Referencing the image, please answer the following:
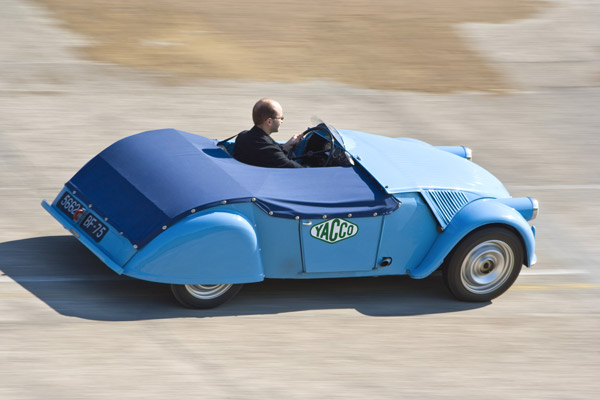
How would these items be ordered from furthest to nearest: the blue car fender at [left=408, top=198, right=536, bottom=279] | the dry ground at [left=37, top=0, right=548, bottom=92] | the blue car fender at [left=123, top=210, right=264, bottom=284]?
1. the dry ground at [left=37, top=0, right=548, bottom=92]
2. the blue car fender at [left=408, top=198, right=536, bottom=279]
3. the blue car fender at [left=123, top=210, right=264, bottom=284]

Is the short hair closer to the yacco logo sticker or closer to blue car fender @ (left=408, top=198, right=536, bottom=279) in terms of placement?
the yacco logo sticker

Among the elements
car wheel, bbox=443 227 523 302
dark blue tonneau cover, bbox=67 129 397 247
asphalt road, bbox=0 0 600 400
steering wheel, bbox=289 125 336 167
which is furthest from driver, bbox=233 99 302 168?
car wheel, bbox=443 227 523 302

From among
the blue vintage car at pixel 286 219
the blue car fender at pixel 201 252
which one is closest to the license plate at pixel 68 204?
the blue vintage car at pixel 286 219

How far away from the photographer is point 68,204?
7910 mm

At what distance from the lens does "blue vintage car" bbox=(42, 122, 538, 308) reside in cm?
702

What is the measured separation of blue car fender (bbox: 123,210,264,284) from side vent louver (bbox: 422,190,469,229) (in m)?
1.59

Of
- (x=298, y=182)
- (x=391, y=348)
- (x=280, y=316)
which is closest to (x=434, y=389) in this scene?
(x=391, y=348)

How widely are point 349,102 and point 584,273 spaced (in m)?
5.61

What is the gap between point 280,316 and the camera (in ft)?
24.4

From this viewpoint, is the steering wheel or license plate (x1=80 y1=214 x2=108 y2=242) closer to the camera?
license plate (x1=80 y1=214 x2=108 y2=242)

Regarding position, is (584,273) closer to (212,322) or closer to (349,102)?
(212,322)

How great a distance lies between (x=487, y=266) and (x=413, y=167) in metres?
1.09

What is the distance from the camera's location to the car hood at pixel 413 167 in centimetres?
775

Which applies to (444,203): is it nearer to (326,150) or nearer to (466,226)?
(466,226)
